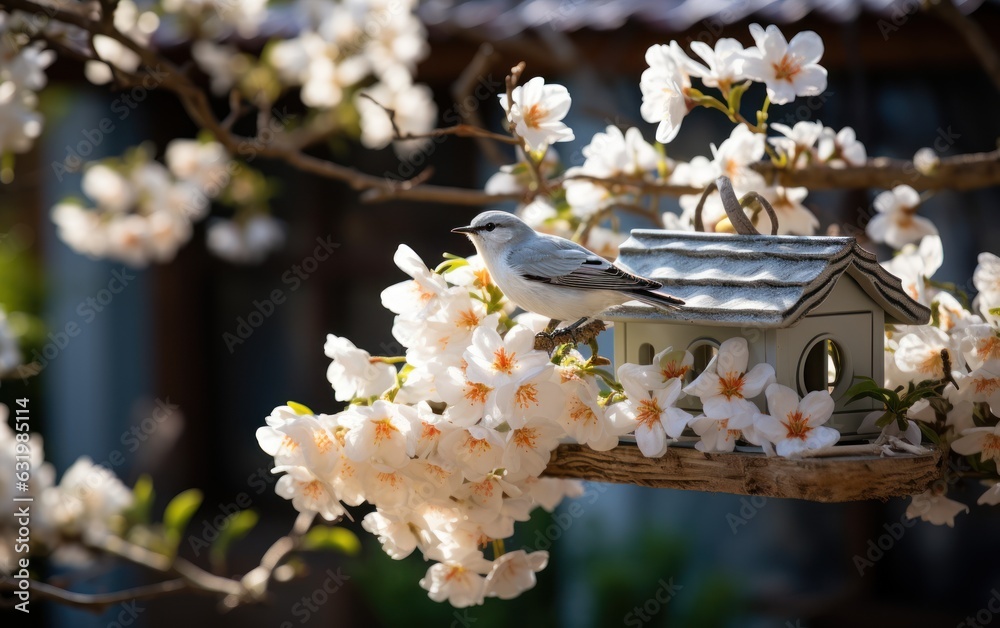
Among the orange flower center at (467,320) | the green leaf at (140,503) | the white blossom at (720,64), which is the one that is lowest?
the green leaf at (140,503)

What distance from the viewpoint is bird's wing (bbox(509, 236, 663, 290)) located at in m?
1.29

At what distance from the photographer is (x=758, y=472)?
122 centimetres

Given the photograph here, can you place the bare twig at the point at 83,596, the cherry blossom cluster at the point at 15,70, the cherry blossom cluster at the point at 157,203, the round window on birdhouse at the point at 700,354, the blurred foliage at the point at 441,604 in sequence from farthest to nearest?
the blurred foliage at the point at 441,604 → the cherry blossom cluster at the point at 157,203 → the cherry blossom cluster at the point at 15,70 → the bare twig at the point at 83,596 → the round window on birdhouse at the point at 700,354

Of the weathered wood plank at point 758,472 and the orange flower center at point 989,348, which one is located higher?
the orange flower center at point 989,348

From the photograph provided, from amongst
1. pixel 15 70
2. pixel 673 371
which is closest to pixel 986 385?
pixel 673 371

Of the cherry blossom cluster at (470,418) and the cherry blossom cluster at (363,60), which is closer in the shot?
the cherry blossom cluster at (470,418)

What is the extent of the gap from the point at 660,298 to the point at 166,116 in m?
3.94

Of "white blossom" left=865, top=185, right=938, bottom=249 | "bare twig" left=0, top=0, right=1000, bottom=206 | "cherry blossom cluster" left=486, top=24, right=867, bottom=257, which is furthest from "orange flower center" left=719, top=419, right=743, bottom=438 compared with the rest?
"white blossom" left=865, top=185, right=938, bottom=249

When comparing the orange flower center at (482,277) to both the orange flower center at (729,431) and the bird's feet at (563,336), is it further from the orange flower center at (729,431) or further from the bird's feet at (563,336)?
the orange flower center at (729,431)

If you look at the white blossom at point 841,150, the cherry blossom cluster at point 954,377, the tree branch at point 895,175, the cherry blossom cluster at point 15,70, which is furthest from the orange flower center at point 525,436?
the cherry blossom cluster at point 15,70

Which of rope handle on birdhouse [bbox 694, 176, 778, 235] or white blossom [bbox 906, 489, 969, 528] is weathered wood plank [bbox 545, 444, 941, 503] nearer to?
white blossom [bbox 906, 489, 969, 528]

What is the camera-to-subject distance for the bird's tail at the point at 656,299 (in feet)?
4.20

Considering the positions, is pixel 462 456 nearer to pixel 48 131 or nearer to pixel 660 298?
pixel 660 298

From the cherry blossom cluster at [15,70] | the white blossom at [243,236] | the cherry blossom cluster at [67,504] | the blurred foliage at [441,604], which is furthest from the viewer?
the blurred foliage at [441,604]
